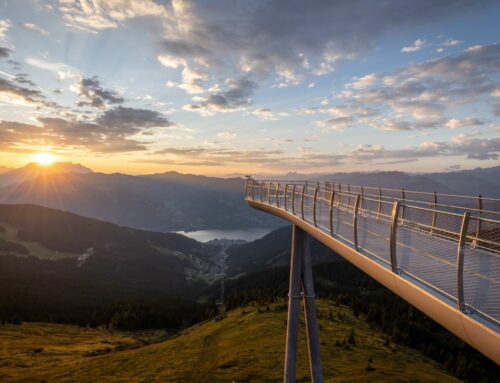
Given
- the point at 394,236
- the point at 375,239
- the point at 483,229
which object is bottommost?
the point at 375,239

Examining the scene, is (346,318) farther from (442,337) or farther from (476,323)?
(476,323)

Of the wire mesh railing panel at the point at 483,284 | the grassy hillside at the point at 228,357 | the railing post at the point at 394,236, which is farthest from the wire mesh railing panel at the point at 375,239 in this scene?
the grassy hillside at the point at 228,357

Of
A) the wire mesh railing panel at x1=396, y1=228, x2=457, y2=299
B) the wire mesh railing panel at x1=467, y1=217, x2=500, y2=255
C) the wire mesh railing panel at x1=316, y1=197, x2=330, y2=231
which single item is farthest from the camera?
the wire mesh railing panel at x1=316, y1=197, x2=330, y2=231

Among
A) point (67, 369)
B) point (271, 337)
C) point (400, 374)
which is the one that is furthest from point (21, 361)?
point (400, 374)

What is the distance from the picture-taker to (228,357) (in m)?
69.0

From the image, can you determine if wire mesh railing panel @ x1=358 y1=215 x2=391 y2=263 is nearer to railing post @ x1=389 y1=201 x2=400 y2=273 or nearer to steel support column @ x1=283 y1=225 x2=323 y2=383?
railing post @ x1=389 y1=201 x2=400 y2=273

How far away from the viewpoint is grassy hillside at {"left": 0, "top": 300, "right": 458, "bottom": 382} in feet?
202

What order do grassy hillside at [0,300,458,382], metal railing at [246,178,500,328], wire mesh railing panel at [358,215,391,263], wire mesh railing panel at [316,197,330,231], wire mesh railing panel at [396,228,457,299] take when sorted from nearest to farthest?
metal railing at [246,178,500,328] → wire mesh railing panel at [396,228,457,299] → wire mesh railing panel at [358,215,391,263] → wire mesh railing panel at [316,197,330,231] → grassy hillside at [0,300,458,382]

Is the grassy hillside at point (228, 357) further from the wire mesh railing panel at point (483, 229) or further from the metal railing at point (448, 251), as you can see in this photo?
the wire mesh railing panel at point (483, 229)

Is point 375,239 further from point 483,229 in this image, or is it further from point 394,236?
point 394,236

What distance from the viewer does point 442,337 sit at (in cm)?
11994

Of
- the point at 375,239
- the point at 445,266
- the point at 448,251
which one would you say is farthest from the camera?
the point at 375,239

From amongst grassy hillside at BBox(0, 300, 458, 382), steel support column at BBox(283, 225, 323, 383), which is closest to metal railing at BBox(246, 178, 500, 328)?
steel support column at BBox(283, 225, 323, 383)

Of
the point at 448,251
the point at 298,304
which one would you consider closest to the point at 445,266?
the point at 448,251
